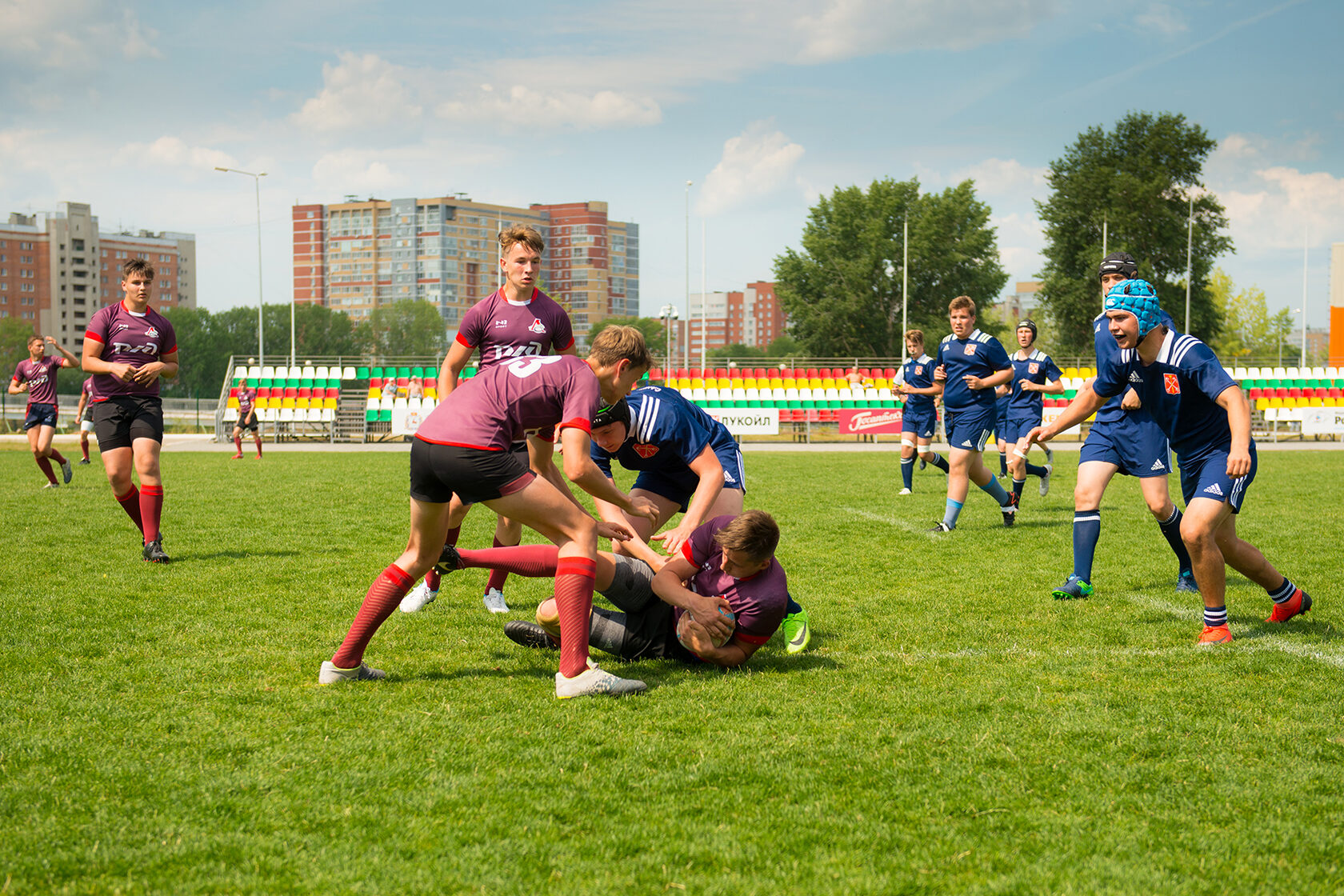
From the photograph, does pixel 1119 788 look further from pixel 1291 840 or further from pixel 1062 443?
pixel 1062 443

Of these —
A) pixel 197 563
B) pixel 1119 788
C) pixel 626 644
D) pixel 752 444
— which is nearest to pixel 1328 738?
pixel 1119 788

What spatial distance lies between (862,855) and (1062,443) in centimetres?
2857

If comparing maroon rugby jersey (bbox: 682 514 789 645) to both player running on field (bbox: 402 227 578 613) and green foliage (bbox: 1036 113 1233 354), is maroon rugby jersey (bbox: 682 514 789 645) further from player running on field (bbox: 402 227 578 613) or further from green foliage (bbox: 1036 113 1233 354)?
green foliage (bbox: 1036 113 1233 354)

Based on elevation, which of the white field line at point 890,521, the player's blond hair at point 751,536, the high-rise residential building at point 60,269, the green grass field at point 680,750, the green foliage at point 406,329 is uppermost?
the high-rise residential building at point 60,269

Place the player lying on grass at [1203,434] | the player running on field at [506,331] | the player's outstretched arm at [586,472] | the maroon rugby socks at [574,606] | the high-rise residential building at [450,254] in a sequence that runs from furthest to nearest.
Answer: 1. the high-rise residential building at [450,254]
2. the player running on field at [506,331]
3. the player lying on grass at [1203,434]
4. the maroon rugby socks at [574,606]
5. the player's outstretched arm at [586,472]

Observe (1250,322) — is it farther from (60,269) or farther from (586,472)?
(60,269)

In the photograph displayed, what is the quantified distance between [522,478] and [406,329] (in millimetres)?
110973

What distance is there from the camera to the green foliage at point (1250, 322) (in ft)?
212

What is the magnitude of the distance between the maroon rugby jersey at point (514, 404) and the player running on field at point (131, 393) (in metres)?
4.59

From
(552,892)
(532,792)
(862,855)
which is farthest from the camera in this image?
(532,792)

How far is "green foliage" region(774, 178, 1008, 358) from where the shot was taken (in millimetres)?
59094

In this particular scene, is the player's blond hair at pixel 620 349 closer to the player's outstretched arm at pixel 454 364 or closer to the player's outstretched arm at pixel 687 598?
the player's outstretched arm at pixel 687 598

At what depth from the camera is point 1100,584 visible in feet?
23.1

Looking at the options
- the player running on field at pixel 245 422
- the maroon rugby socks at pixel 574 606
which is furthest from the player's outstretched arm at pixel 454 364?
the player running on field at pixel 245 422
